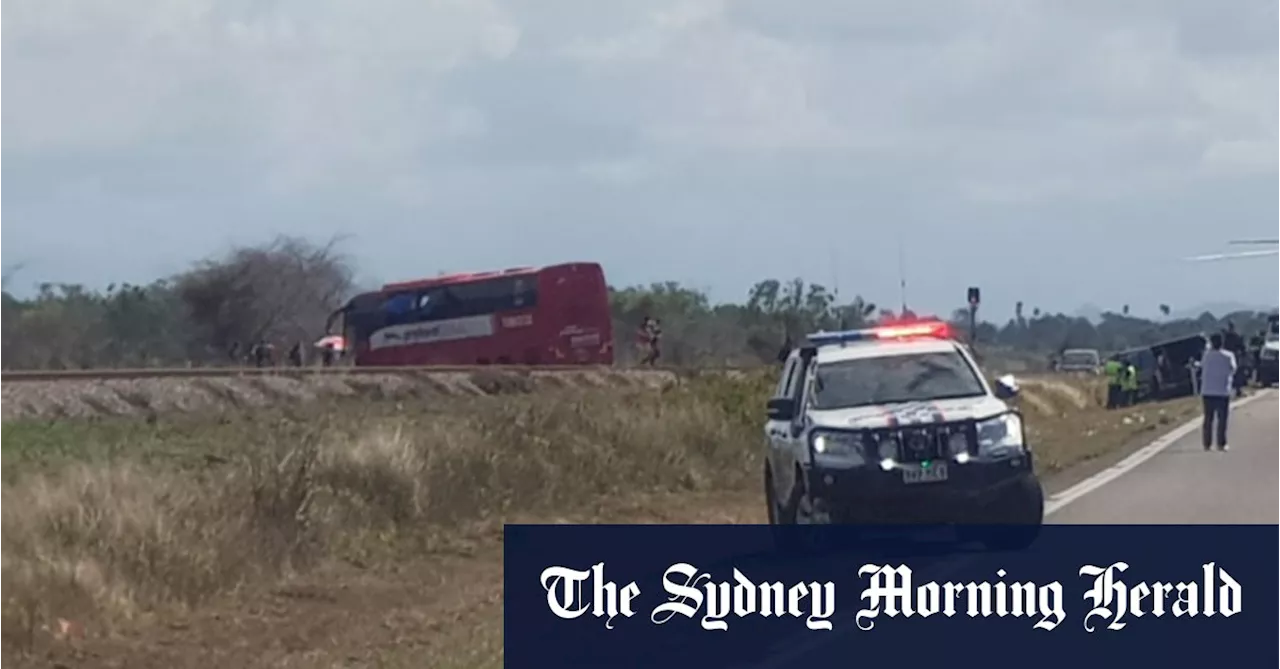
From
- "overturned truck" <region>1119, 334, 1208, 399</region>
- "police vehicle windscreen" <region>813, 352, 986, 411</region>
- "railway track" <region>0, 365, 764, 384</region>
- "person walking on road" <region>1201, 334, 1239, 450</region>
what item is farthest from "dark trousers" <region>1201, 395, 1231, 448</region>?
"overturned truck" <region>1119, 334, 1208, 399</region>

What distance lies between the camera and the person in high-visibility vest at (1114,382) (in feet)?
184

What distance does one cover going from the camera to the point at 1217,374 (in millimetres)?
29250

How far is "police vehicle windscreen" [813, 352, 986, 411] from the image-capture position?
17.3 metres

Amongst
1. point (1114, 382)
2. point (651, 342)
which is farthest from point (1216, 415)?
point (651, 342)

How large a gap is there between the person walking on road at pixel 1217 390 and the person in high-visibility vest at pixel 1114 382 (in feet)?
86.5

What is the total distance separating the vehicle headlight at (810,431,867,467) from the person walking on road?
13.7 metres

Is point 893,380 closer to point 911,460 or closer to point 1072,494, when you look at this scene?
point 911,460

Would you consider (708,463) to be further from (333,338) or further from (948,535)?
(333,338)

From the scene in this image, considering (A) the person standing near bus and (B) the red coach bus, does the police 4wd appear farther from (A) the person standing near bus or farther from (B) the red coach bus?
(B) the red coach bus

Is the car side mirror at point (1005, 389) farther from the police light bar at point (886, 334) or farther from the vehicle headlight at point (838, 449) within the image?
the vehicle headlight at point (838, 449)

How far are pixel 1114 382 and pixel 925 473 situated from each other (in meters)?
41.7

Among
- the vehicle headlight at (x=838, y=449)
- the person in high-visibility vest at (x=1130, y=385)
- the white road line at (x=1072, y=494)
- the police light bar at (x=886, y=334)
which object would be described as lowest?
the white road line at (x=1072, y=494)

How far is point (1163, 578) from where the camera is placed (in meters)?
14.0

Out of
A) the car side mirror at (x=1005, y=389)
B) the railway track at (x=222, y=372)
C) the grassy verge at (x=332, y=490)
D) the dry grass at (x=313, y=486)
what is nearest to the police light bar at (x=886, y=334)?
the car side mirror at (x=1005, y=389)
